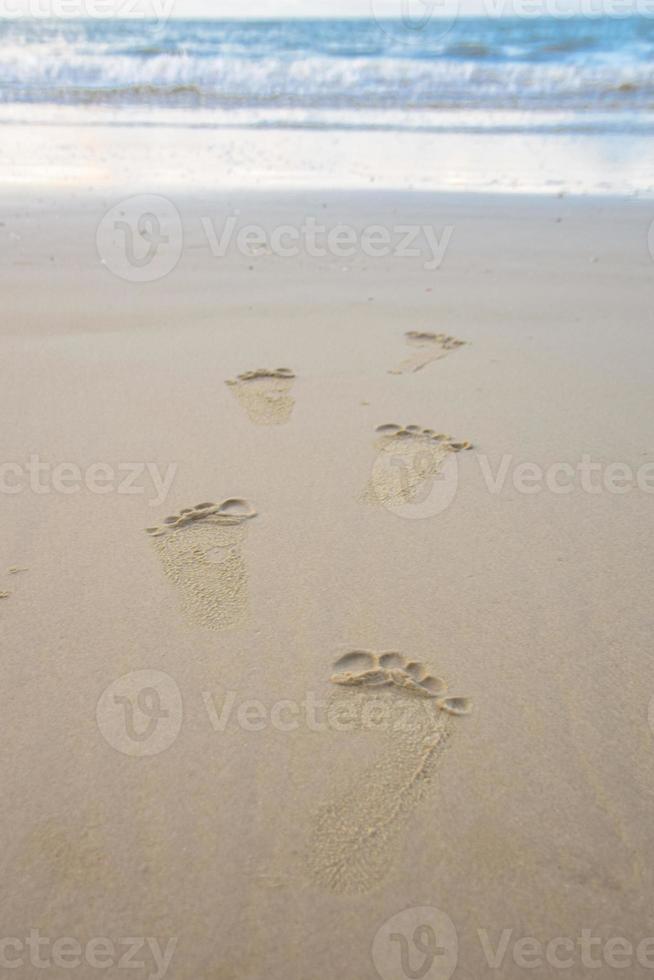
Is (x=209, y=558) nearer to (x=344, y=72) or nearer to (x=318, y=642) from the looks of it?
(x=318, y=642)

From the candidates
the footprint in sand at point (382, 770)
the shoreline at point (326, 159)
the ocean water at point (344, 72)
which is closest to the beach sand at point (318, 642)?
the footprint in sand at point (382, 770)

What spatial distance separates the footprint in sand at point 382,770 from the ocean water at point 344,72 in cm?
810

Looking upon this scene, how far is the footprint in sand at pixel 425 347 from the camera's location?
9.43ft

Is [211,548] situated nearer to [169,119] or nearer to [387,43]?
[169,119]

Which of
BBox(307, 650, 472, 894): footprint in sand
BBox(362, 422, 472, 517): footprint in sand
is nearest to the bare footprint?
BBox(362, 422, 472, 517): footprint in sand

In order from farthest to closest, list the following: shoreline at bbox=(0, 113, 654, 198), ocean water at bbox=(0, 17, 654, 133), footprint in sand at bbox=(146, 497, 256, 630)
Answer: ocean water at bbox=(0, 17, 654, 133)
shoreline at bbox=(0, 113, 654, 198)
footprint in sand at bbox=(146, 497, 256, 630)

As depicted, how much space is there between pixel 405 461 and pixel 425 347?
0.89 metres

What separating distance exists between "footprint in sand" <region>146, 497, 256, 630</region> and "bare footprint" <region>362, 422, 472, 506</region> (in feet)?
1.20

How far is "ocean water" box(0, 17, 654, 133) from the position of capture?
9.47 metres

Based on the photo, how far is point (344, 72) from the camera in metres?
12.1

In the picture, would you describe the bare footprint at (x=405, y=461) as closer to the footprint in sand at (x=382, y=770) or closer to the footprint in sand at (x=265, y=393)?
the footprint in sand at (x=265, y=393)

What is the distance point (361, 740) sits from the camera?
4.64 feet

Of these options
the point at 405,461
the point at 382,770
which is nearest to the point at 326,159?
the point at 405,461

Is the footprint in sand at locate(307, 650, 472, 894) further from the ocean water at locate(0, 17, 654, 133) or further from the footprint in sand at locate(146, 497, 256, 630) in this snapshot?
the ocean water at locate(0, 17, 654, 133)
